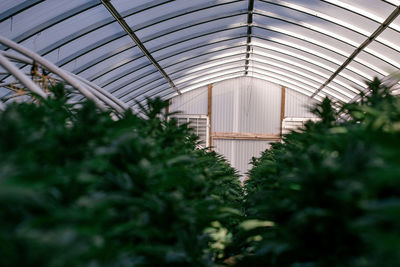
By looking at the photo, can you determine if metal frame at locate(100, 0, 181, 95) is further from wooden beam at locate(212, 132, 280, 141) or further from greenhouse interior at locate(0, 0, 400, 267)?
wooden beam at locate(212, 132, 280, 141)

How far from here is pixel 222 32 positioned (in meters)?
9.95

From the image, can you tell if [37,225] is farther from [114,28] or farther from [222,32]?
[222,32]

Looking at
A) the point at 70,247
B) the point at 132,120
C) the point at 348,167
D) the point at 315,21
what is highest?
the point at 315,21

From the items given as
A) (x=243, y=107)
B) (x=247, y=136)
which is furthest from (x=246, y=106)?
(x=247, y=136)

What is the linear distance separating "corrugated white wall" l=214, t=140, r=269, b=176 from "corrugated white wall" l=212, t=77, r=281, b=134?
23.1 inches

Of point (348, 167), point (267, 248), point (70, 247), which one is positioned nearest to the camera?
point (70, 247)

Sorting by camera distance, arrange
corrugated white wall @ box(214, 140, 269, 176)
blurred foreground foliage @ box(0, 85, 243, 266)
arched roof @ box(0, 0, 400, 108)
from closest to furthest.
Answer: blurred foreground foliage @ box(0, 85, 243, 266) → arched roof @ box(0, 0, 400, 108) → corrugated white wall @ box(214, 140, 269, 176)

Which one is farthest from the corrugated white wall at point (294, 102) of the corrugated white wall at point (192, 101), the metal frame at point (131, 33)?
the metal frame at point (131, 33)

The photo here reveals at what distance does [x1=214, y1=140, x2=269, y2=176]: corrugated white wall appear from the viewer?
1573 centimetres

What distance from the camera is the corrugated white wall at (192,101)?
1581 centimetres

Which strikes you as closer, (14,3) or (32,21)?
(14,3)

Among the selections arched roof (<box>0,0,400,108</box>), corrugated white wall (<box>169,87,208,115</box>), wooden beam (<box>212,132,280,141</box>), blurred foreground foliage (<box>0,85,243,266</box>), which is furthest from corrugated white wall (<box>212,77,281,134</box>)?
blurred foreground foliage (<box>0,85,243,266</box>)

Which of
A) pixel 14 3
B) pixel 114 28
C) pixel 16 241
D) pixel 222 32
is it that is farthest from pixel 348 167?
pixel 222 32

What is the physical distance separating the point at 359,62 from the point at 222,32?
14.5ft
